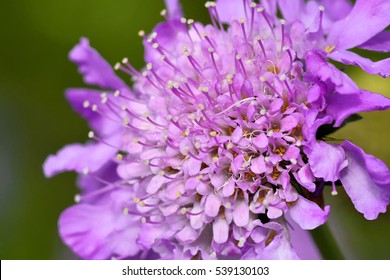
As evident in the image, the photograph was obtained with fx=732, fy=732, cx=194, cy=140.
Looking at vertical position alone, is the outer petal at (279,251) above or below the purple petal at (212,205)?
below

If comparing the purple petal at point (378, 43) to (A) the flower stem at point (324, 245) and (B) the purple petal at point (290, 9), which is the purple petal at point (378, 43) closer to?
(B) the purple petal at point (290, 9)

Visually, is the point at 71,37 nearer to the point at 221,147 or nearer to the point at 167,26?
the point at 167,26

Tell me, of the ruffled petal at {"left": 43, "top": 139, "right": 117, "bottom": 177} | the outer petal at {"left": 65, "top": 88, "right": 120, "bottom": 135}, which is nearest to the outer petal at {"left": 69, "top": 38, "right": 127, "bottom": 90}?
the outer petal at {"left": 65, "top": 88, "right": 120, "bottom": 135}

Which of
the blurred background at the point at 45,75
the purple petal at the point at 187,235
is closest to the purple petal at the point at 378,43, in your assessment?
the purple petal at the point at 187,235

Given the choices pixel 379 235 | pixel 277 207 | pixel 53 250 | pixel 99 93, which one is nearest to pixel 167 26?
pixel 99 93

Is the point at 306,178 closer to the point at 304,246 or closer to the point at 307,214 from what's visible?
the point at 307,214

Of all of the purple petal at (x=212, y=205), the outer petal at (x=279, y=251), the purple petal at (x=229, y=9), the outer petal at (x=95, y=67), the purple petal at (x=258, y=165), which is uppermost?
the outer petal at (x=95, y=67)

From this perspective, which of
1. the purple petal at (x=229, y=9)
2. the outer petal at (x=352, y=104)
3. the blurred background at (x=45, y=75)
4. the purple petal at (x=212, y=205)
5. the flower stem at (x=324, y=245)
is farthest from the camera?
the blurred background at (x=45, y=75)

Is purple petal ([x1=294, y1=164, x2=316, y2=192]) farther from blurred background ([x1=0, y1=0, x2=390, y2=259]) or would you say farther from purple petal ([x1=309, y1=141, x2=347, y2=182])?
blurred background ([x1=0, y1=0, x2=390, y2=259])
